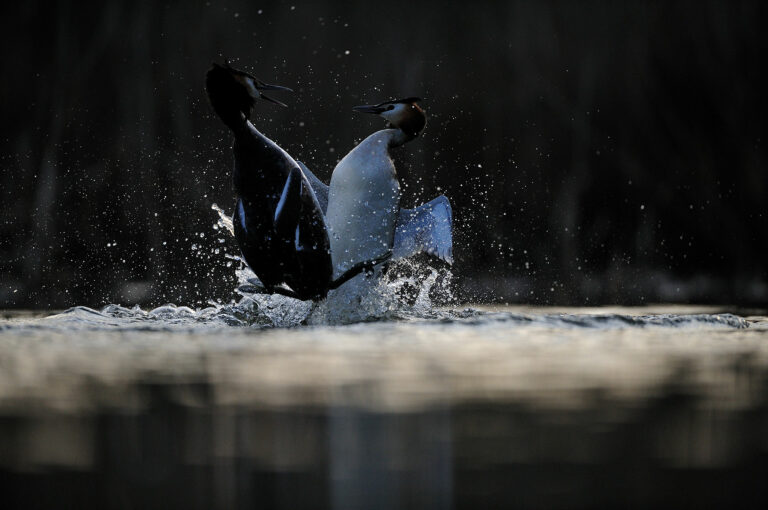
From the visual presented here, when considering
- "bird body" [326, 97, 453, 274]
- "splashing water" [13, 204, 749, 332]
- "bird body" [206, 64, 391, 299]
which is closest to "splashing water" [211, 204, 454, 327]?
"splashing water" [13, 204, 749, 332]

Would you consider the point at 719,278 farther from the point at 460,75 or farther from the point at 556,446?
the point at 556,446

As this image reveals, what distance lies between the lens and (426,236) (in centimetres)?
587

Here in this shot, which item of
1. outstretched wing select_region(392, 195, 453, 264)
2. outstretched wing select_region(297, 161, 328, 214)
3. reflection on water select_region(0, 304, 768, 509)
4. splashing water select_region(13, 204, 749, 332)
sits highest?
outstretched wing select_region(297, 161, 328, 214)

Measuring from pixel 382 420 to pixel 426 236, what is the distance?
3.45 meters

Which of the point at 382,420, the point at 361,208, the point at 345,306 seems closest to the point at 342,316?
the point at 345,306

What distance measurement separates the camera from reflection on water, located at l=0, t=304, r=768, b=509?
1.85 m

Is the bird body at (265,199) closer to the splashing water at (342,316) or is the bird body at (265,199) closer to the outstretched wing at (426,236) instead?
the splashing water at (342,316)

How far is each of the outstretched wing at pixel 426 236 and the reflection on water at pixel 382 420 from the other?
55.6 inches

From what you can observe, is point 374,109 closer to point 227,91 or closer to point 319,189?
point 319,189

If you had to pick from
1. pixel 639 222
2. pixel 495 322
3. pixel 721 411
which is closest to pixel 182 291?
pixel 495 322

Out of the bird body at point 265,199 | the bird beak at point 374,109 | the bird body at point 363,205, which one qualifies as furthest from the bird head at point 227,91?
the bird beak at point 374,109

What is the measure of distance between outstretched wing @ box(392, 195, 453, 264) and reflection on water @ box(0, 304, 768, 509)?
1411 millimetres

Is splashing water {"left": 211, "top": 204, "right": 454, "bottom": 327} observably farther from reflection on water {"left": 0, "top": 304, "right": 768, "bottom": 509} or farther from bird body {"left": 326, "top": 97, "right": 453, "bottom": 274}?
reflection on water {"left": 0, "top": 304, "right": 768, "bottom": 509}

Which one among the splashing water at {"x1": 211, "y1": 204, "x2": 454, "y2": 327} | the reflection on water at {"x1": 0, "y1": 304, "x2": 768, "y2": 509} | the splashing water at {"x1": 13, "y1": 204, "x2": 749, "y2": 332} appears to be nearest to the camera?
the reflection on water at {"x1": 0, "y1": 304, "x2": 768, "y2": 509}
